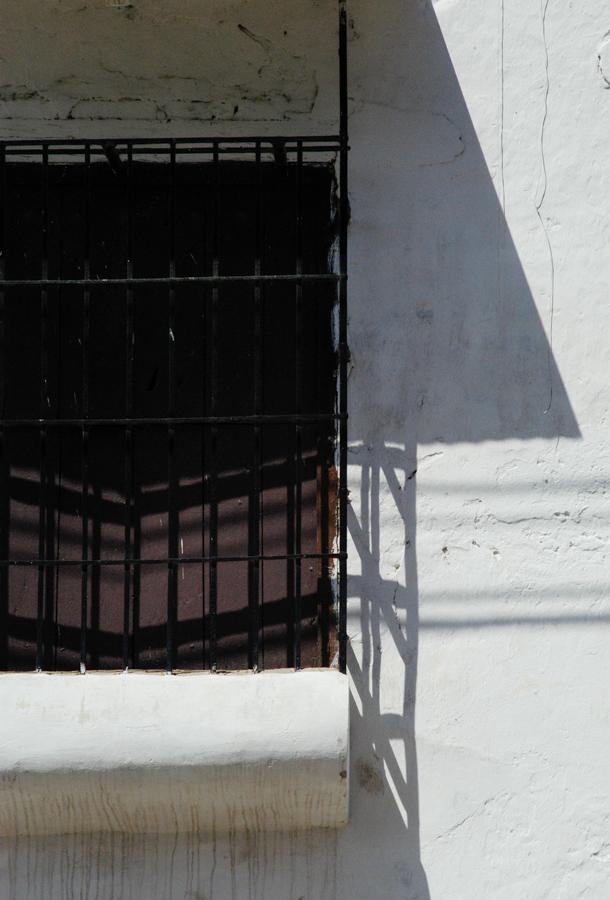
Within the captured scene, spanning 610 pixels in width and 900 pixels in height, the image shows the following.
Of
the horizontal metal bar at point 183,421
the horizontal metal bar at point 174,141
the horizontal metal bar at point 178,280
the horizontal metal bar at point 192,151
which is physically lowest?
the horizontal metal bar at point 183,421

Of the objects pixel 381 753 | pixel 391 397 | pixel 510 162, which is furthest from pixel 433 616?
pixel 510 162

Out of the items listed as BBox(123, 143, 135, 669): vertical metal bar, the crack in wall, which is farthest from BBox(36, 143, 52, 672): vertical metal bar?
the crack in wall

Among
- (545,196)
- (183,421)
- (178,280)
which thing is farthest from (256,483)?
(545,196)

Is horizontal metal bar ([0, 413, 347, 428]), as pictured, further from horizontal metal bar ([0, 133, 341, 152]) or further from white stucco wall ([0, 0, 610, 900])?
horizontal metal bar ([0, 133, 341, 152])

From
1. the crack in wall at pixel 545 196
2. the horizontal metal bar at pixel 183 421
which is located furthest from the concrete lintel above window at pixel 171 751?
the crack in wall at pixel 545 196

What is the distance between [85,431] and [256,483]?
0.48m

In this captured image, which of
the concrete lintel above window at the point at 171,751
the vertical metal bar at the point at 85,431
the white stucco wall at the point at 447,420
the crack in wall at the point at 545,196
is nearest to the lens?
the concrete lintel above window at the point at 171,751

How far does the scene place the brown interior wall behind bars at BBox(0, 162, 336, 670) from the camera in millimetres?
3572

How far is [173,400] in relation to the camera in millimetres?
3645

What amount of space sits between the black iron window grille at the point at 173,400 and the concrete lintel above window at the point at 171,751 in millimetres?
181

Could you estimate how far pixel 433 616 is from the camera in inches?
136

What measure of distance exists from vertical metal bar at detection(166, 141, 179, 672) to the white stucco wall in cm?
29

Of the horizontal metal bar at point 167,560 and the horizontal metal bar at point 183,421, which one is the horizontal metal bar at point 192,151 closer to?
the horizontal metal bar at point 183,421

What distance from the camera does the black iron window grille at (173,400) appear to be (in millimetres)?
3539
